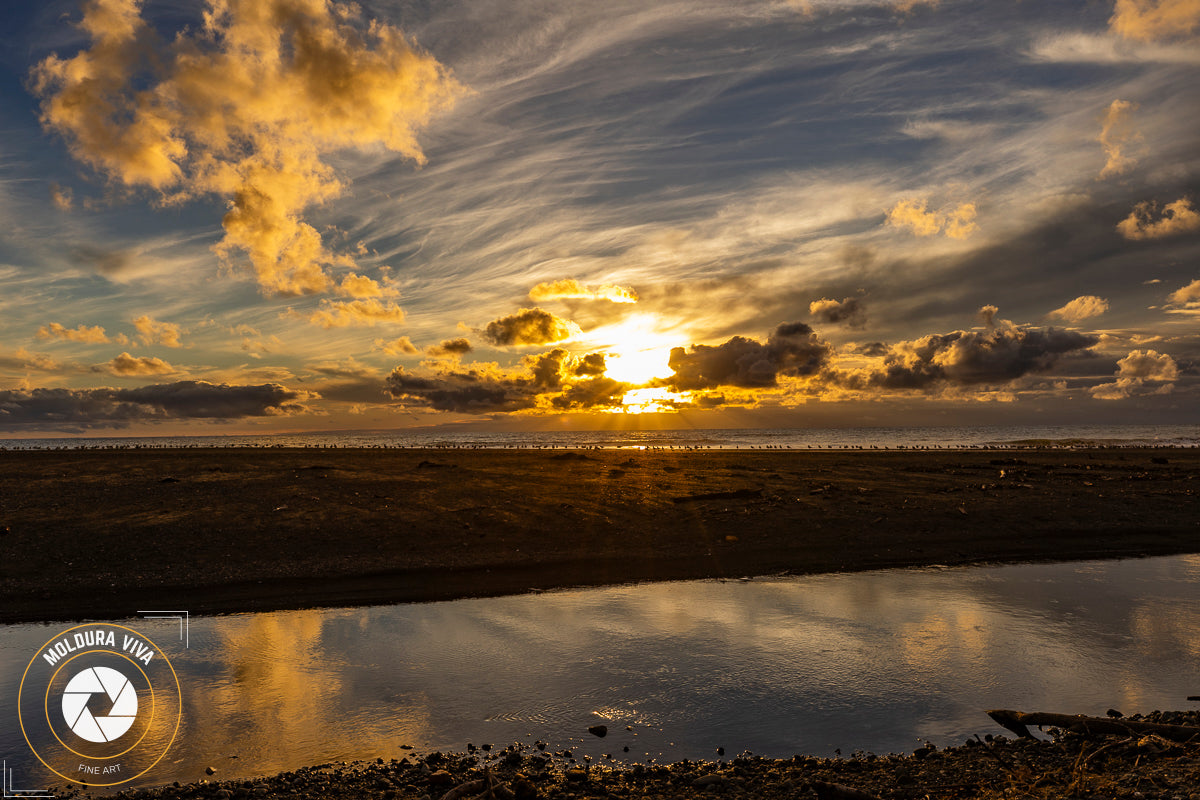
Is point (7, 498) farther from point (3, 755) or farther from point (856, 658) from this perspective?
point (856, 658)

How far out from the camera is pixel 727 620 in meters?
17.4

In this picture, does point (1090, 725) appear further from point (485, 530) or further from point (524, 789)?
A: point (485, 530)

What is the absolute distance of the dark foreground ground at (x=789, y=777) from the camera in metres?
8.24

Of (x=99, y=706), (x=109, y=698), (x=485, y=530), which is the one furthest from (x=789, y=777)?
(x=485, y=530)

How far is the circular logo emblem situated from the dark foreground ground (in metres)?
1.04

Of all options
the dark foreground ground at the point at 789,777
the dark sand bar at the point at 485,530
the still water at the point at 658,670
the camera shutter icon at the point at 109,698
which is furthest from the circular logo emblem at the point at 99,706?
the dark sand bar at the point at 485,530

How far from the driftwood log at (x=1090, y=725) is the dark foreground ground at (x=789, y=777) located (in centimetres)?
18

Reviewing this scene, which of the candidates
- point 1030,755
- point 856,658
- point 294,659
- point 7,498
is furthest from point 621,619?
point 7,498

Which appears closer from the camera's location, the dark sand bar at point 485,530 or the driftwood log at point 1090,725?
the driftwood log at point 1090,725

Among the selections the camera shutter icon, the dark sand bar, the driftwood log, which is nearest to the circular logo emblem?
the camera shutter icon

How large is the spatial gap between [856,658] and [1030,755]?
500cm

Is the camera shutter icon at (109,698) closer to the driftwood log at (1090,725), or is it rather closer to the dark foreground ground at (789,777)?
the dark foreground ground at (789,777)

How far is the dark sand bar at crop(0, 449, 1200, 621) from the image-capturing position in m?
20.8

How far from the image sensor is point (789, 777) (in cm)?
901
